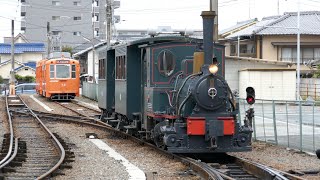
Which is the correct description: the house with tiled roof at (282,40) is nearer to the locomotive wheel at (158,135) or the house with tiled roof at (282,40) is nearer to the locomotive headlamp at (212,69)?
the locomotive wheel at (158,135)

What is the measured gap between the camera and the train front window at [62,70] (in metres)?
37.7

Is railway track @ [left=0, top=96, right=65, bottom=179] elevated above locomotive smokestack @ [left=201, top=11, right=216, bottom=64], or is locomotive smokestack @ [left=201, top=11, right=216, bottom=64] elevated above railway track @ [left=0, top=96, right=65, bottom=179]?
locomotive smokestack @ [left=201, top=11, right=216, bottom=64]

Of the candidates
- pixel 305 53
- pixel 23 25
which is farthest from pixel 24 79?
pixel 305 53

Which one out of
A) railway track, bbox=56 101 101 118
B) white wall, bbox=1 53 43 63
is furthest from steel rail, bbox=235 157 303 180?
white wall, bbox=1 53 43 63

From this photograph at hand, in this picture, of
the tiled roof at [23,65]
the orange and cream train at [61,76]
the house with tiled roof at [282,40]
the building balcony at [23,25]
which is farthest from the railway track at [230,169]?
the building balcony at [23,25]

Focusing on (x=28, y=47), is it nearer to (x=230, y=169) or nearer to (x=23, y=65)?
(x=23, y=65)

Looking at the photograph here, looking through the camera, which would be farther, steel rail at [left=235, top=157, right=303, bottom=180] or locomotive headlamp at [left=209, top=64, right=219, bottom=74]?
locomotive headlamp at [left=209, top=64, right=219, bottom=74]

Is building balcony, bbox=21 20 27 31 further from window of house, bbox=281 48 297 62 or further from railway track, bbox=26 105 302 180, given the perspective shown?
railway track, bbox=26 105 302 180

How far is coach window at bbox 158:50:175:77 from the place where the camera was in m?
13.5

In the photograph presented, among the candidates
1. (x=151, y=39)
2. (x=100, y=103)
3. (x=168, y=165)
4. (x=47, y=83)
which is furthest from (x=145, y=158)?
(x=47, y=83)

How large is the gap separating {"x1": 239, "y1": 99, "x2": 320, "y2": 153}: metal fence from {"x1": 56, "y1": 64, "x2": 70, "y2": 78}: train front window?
22.1m

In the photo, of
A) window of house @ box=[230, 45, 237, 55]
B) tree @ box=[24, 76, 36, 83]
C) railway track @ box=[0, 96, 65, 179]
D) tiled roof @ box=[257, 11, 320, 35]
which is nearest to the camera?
railway track @ box=[0, 96, 65, 179]

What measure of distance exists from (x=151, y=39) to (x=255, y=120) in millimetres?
4729

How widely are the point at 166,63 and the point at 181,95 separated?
1094 millimetres
